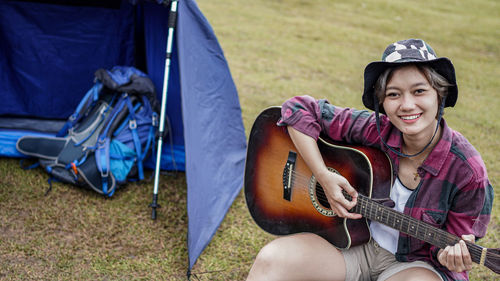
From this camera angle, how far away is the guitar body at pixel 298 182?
1.98 meters

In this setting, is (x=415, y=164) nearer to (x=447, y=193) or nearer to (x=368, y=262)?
(x=447, y=193)

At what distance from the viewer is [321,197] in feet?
7.03

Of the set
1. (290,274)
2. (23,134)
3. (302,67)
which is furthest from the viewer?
(302,67)

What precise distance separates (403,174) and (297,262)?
563 millimetres

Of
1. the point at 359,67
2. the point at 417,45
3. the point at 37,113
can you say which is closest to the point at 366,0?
the point at 359,67

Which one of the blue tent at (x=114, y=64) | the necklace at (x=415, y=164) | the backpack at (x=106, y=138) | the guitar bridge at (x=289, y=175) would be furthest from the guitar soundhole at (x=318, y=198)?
the backpack at (x=106, y=138)

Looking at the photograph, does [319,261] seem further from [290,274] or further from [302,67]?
[302,67]

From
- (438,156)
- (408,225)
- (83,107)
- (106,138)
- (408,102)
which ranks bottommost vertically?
(106,138)

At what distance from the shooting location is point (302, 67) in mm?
6559

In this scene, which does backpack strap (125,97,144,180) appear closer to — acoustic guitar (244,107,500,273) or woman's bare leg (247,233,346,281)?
acoustic guitar (244,107,500,273)

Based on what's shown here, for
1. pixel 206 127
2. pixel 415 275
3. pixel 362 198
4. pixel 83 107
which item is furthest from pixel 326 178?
pixel 83 107

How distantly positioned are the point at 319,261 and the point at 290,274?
13cm

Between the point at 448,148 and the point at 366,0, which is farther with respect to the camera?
the point at 366,0

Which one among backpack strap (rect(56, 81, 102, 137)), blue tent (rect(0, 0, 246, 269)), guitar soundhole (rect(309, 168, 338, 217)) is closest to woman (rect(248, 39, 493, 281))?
guitar soundhole (rect(309, 168, 338, 217))
